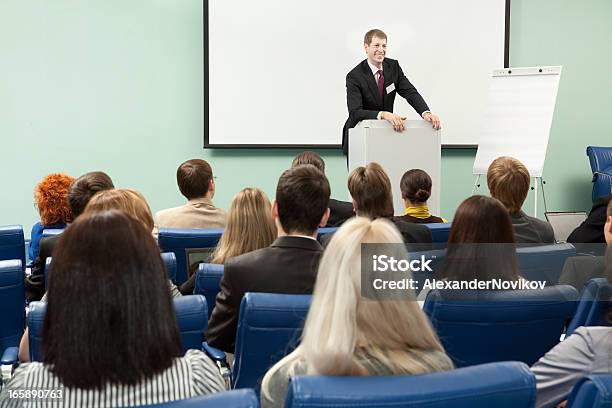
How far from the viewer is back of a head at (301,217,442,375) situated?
1.32 meters

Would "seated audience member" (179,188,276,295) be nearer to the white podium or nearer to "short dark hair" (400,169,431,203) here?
"short dark hair" (400,169,431,203)

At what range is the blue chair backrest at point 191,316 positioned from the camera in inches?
81.2

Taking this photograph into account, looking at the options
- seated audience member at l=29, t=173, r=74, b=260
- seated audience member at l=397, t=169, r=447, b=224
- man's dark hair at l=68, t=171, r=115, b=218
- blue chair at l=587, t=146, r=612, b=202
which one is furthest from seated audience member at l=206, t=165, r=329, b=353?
blue chair at l=587, t=146, r=612, b=202

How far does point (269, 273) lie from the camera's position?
2385 mm

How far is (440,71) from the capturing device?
24.9 feet

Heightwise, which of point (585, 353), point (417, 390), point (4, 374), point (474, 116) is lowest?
point (4, 374)

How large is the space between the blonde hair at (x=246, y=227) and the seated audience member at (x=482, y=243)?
0.84 meters

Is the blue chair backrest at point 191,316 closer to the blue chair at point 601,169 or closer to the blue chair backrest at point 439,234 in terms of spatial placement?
the blue chair backrest at point 439,234

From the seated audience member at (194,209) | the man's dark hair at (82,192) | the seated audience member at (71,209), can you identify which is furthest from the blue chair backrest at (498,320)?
the seated audience member at (194,209)

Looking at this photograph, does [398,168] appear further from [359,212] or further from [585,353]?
[585,353]

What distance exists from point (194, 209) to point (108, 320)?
294 cm

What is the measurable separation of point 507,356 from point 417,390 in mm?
1240

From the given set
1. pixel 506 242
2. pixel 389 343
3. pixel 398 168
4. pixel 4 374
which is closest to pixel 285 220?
pixel 506 242

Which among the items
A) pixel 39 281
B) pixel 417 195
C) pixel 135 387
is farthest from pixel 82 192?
pixel 135 387
